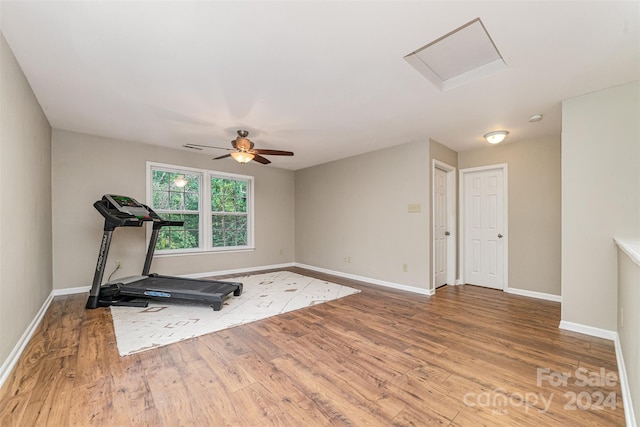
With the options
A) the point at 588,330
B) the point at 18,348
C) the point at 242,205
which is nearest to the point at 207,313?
the point at 18,348

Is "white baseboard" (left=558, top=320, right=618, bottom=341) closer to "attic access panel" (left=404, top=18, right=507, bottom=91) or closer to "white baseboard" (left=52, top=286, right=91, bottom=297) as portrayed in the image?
A: "attic access panel" (left=404, top=18, right=507, bottom=91)

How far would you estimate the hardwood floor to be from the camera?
4.98 feet

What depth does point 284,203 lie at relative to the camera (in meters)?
6.48

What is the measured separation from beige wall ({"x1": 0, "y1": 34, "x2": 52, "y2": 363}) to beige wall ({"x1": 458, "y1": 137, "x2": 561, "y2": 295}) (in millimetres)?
5810

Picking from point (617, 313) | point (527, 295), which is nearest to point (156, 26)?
point (617, 313)

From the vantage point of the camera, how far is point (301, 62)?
2139 millimetres

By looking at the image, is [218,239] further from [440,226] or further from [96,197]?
[440,226]

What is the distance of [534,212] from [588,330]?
6.35 ft

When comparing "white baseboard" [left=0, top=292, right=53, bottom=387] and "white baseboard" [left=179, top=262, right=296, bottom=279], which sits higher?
"white baseboard" [left=0, top=292, right=53, bottom=387]

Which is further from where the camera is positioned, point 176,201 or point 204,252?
point 204,252

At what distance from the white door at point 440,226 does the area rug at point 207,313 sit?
5.04ft

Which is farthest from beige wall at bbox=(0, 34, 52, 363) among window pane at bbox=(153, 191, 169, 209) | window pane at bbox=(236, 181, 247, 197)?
window pane at bbox=(236, 181, 247, 197)

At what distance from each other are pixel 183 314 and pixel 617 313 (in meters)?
4.46

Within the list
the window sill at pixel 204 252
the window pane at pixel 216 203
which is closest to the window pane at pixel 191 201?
the window pane at pixel 216 203
